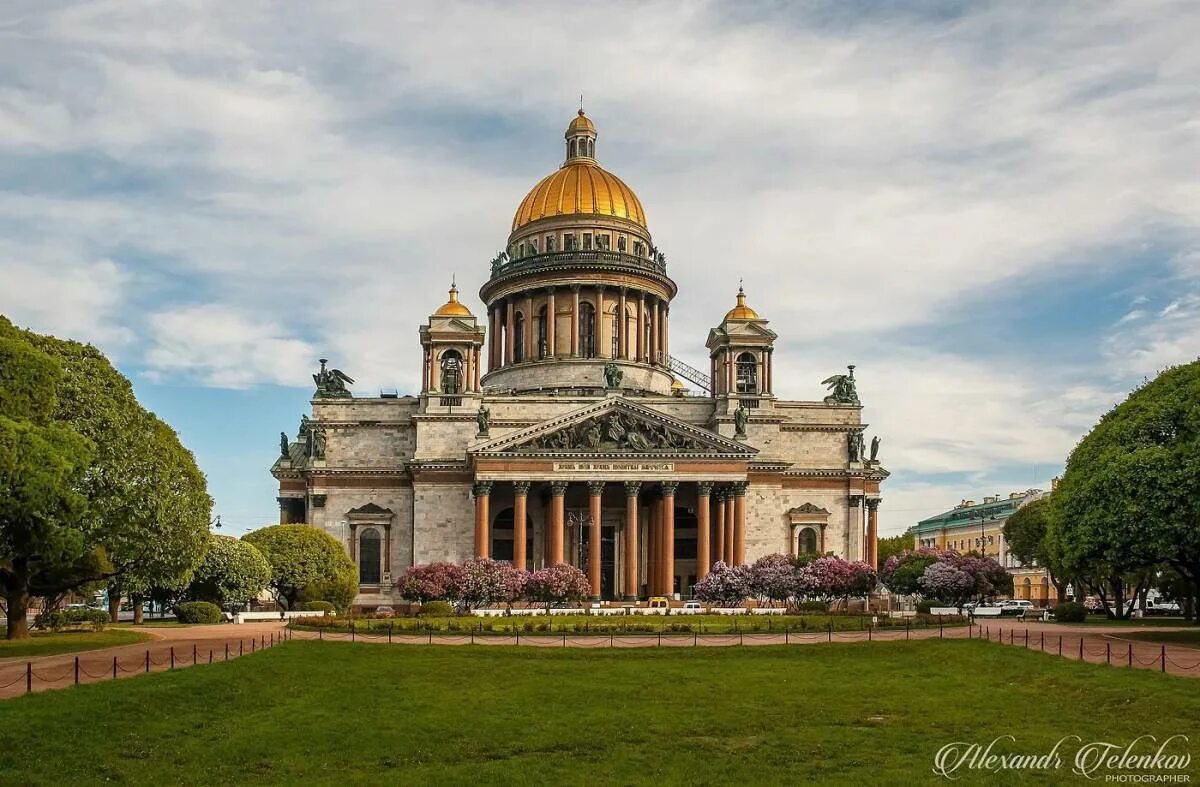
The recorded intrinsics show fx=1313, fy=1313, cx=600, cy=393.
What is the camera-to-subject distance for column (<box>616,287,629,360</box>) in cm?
10300

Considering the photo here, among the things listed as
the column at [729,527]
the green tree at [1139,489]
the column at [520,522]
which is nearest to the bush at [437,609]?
the column at [520,522]

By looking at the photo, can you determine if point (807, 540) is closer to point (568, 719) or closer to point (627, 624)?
point (627, 624)

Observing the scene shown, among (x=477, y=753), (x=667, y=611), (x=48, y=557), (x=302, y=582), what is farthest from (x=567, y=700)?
(x=302, y=582)

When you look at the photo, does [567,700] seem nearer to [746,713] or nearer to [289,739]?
[746,713]

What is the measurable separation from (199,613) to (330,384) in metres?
31.0

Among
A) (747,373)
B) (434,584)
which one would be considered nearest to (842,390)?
(747,373)

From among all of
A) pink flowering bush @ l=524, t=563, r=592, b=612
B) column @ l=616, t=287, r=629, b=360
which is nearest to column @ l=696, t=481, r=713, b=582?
pink flowering bush @ l=524, t=563, r=592, b=612

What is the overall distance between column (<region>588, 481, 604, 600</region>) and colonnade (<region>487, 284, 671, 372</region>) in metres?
18.8

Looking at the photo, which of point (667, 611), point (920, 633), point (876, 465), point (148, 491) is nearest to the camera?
point (148, 491)

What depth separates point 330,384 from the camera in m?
96.0

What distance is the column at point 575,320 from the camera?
101750mm

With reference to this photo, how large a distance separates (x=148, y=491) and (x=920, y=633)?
3021 centimetres

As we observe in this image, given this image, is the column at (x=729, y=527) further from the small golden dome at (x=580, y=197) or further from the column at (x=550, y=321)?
the small golden dome at (x=580, y=197)

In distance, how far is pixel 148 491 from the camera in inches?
1853
